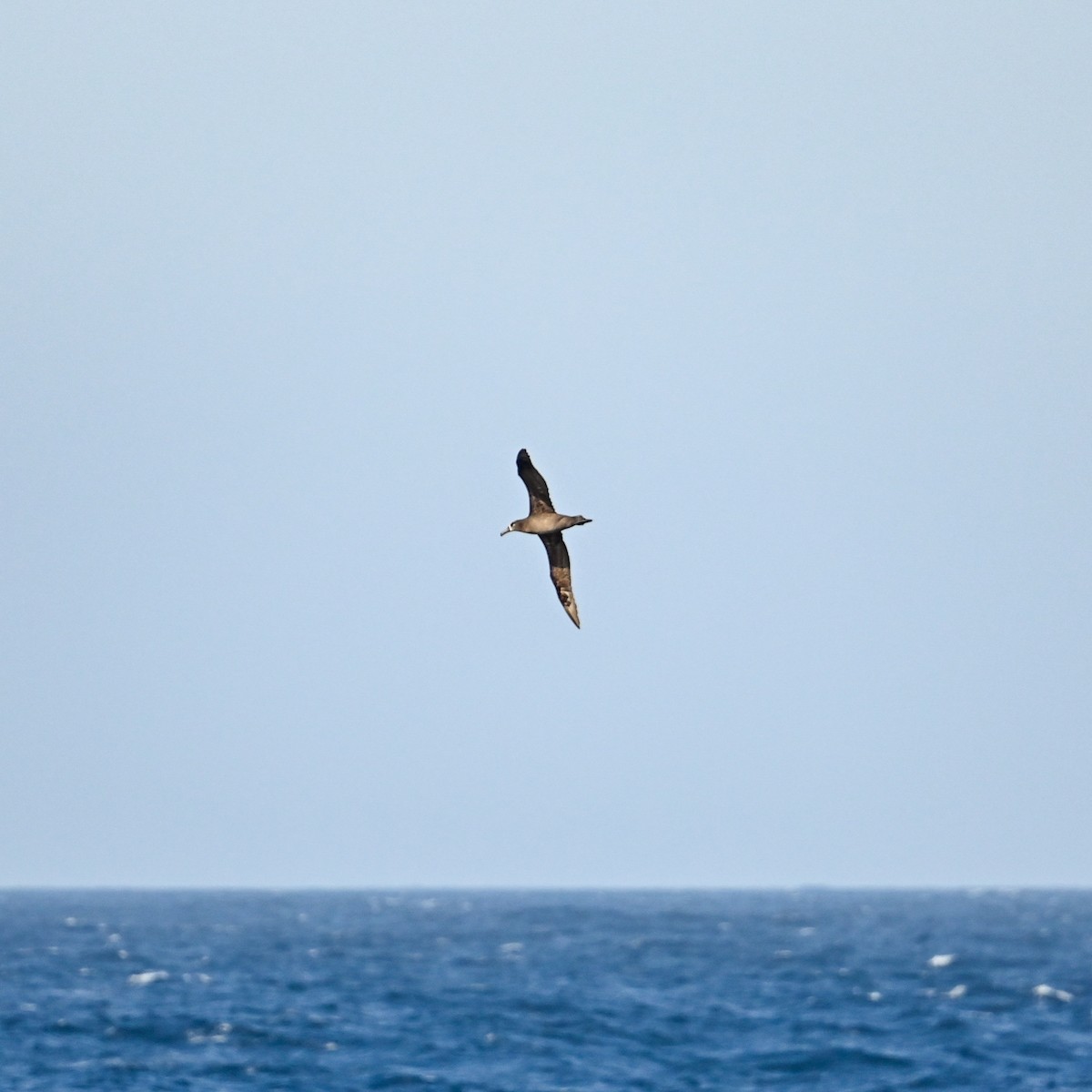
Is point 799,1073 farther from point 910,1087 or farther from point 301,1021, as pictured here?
point 301,1021

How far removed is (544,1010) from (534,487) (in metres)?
49.2

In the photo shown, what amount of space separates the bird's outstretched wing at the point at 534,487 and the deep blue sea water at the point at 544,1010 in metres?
33.4

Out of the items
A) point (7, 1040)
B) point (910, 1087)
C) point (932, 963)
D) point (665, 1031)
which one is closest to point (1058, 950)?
point (932, 963)

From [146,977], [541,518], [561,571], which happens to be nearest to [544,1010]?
[146,977]

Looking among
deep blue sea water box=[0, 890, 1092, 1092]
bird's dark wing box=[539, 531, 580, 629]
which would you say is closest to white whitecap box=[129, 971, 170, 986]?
deep blue sea water box=[0, 890, 1092, 1092]

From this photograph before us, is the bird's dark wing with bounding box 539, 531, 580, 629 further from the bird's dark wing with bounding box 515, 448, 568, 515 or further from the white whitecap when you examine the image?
the white whitecap

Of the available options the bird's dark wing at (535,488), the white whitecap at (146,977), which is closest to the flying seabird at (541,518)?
the bird's dark wing at (535,488)

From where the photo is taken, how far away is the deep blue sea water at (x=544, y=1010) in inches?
2250

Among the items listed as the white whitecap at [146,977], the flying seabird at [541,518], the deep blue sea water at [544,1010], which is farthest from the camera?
the white whitecap at [146,977]

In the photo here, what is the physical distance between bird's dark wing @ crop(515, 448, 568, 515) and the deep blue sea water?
3338 centimetres

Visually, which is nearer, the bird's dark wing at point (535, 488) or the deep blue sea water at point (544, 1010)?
the bird's dark wing at point (535, 488)

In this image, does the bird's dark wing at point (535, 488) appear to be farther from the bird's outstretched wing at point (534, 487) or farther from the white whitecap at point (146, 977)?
the white whitecap at point (146, 977)

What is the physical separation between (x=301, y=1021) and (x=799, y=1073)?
18.5 meters

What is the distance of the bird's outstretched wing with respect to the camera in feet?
83.7
